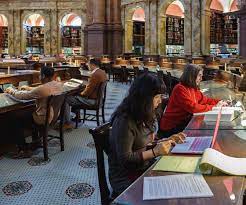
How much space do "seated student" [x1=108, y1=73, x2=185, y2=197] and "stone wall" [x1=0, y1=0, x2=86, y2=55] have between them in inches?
941

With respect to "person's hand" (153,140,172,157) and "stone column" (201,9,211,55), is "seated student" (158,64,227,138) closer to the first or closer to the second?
"person's hand" (153,140,172,157)

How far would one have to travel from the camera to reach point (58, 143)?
5.95 m

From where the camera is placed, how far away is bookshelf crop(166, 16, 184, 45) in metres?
21.0

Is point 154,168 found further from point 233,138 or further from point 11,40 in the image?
point 11,40

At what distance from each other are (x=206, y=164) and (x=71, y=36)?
2592 cm

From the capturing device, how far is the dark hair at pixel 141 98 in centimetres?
239

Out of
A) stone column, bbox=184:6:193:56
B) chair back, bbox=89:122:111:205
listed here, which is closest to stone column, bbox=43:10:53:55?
stone column, bbox=184:6:193:56

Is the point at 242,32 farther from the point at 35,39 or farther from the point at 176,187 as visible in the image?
the point at 35,39

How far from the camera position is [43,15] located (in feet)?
87.2

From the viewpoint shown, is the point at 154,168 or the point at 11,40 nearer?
the point at 154,168

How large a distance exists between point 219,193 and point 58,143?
4446 millimetres

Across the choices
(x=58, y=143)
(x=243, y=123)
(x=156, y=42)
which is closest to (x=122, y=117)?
(x=243, y=123)

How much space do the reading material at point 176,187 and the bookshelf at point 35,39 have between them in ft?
88.8

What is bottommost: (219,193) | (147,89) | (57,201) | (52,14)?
(57,201)
